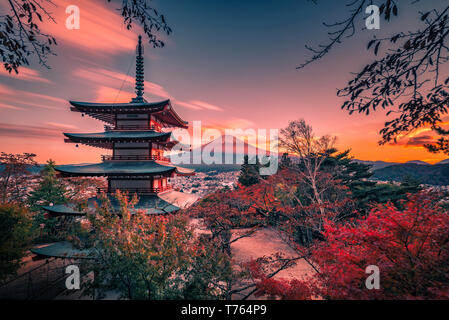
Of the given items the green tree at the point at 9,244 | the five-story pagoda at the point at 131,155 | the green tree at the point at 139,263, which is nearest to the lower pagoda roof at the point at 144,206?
the five-story pagoda at the point at 131,155

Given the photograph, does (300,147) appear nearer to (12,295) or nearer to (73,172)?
(73,172)

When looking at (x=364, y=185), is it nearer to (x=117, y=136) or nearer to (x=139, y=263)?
(x=139, y=263)

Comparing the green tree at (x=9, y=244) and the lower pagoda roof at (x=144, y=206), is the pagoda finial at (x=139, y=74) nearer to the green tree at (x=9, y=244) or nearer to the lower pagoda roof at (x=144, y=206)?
the lower pagoda roof at (x=144, y=206)

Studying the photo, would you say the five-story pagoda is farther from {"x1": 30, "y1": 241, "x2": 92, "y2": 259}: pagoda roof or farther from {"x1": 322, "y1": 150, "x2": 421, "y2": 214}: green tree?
{"x1": 322, "y1": 150, "x2": 421, "y2": 214}: green tree

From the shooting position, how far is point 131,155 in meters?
11.4

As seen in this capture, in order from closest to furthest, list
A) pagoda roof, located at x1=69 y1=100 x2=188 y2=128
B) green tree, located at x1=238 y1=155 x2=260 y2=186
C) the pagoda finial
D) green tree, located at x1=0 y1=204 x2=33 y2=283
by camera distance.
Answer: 1. green tree, located at x1=0 y1=204 x2=33 y2=283
2. pagoda roof, located at x1=69 y1=100 x2=188 y2=128
3. the pagoda finial
4. green tree, located at x1=238 y1=155 x2=260 y2=186

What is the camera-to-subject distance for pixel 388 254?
414 cm

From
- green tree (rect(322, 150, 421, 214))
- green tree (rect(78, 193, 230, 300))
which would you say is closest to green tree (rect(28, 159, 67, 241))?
green tree (rect(78, 193, 230, 300))

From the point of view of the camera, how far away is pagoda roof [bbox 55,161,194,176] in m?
9.87

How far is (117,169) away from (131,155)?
5.00ft

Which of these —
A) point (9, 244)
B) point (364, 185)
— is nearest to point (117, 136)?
point (9, 244)

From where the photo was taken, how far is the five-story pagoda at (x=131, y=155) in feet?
33.1
